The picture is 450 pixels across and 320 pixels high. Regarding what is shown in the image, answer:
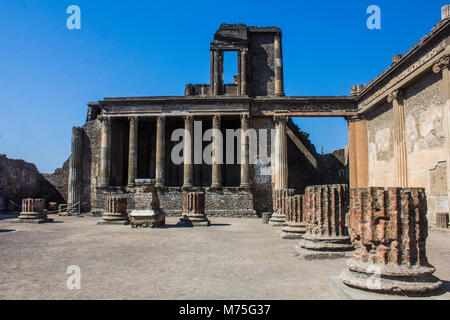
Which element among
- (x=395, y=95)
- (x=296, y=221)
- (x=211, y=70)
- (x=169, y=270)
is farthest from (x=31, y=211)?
(x=395, y=95)

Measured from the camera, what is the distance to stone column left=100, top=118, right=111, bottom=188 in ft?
72.1

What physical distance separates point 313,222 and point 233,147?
1923cm

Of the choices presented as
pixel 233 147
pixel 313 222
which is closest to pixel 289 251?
pixel 313 222

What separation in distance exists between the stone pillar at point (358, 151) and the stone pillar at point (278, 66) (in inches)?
189

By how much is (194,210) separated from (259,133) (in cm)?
937

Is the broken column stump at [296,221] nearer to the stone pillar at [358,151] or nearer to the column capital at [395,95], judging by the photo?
the column capital at [395,95]

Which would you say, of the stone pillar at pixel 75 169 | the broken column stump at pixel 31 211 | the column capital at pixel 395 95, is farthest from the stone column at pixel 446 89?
the stone pillar at pixel 75 169

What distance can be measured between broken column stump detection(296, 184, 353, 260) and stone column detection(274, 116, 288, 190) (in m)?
14.7

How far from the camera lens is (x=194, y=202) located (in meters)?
14.2

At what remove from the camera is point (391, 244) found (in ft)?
13.5

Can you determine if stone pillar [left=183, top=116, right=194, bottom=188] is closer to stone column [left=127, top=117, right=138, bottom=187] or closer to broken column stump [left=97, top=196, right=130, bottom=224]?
stone column [left=127, top=117, right=138, bottom=187]

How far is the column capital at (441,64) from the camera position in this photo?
11940mm

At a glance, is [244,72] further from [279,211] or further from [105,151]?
[279,211]

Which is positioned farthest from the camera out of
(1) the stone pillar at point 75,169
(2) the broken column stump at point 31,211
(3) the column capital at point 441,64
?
(1) the stone pillar at point 75,169
